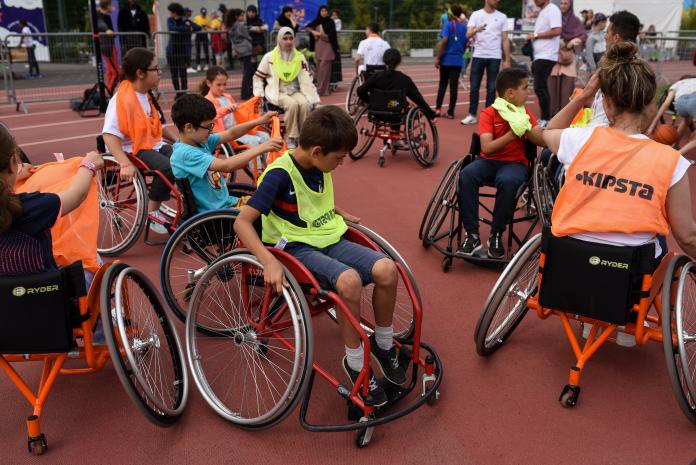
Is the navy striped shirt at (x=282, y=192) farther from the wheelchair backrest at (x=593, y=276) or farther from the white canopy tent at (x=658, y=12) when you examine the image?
the white canopy tent at (x=658, y=12)

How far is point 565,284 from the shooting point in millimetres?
2643

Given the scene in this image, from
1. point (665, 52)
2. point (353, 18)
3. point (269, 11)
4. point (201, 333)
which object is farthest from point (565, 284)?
point (353, 18)

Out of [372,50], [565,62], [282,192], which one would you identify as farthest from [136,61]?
[372,50]

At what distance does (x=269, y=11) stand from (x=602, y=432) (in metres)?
13.8

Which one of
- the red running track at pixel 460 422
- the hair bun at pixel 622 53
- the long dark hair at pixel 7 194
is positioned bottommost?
A: the red running track at pixel 460 422

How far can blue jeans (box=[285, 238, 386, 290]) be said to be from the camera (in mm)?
2547

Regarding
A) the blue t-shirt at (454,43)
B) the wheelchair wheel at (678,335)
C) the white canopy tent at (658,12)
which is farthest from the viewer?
the white canopy tent at (658,12)

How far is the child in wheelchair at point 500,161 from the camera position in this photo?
3.99 m

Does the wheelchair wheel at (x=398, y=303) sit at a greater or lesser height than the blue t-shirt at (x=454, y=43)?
lesser

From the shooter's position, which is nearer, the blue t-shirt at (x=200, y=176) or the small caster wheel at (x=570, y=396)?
the small caster wheel at (x=570, y=396)

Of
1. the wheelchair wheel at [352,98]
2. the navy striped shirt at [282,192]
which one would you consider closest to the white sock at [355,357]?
the navy striped shirt at [282,192]

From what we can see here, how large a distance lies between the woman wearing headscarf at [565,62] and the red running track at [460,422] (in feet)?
18.3

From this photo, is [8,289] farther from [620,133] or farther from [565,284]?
[620,133]

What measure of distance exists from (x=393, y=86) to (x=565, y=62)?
2.74 metres
